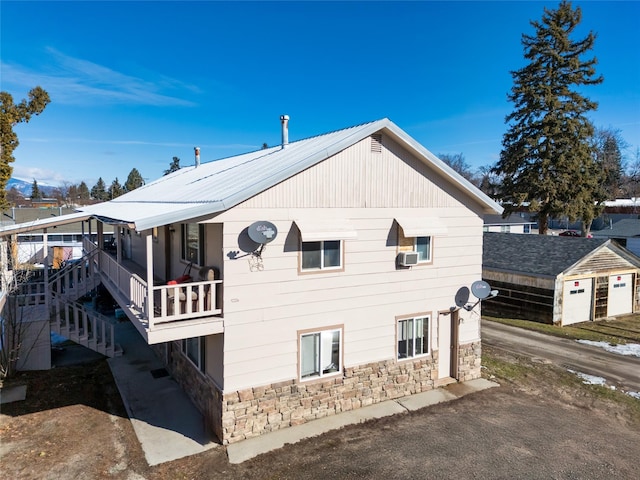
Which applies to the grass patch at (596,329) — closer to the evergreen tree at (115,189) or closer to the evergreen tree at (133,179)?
the evergreen tree at (115,189)

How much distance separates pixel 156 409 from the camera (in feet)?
34.7

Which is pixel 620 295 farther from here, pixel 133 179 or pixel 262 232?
pixel 133 179

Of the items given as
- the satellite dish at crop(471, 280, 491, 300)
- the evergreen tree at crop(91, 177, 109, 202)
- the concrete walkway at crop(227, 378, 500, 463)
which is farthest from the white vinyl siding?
the evergreen tree at crop(91, 177, 109, 202)

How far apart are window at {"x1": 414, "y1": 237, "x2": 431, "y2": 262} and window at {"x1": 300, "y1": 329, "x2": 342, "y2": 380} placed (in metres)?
3.18

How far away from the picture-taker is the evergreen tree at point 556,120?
97.2 feet

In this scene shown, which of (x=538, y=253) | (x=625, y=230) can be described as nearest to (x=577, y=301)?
(x=538, y=253)

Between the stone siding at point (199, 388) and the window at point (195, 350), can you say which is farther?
the window at point (195, 350)

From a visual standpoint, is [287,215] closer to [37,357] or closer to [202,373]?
[202,373]

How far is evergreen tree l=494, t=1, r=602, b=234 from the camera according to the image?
29.6 meters

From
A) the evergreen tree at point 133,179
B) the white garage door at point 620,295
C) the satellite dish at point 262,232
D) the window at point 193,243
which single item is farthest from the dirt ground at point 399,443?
the evergreen tree at point 133,179

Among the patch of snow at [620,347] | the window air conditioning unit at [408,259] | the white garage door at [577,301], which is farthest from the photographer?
the white garage door at [577,301]

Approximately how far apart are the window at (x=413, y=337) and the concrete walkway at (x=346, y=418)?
1.19 metres

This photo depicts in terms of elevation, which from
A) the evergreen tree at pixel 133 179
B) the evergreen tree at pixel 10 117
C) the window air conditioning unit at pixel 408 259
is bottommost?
the window air conditioning unit at pixel 408 259

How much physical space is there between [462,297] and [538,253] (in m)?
11.4
